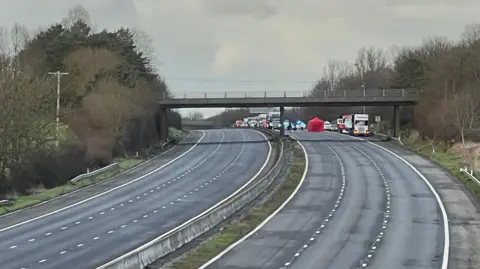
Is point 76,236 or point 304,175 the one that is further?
point 304,175

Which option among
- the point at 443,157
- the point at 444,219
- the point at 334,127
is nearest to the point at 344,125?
the point at 334,127

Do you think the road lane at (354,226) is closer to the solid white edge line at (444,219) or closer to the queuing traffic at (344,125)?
the solid white edge line at (444,219)

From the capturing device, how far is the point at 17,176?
60.2 metres

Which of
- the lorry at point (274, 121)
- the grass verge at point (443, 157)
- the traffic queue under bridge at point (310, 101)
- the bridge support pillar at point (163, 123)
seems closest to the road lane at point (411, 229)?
the grass verge at point (443, 157)

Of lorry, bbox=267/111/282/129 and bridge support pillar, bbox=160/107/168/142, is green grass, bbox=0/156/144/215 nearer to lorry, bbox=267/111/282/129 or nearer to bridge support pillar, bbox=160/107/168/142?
bridge support pillar, bbox=160/107/168/142

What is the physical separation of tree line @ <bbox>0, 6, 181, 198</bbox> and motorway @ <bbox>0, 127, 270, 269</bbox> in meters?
6.79

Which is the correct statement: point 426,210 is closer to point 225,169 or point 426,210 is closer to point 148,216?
point 148,216

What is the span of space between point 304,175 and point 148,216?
24.6 m

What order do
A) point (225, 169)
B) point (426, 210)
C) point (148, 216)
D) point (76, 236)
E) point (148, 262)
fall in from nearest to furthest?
point (148, 262) < point (76, 236) < point (148, 216) < point (426, 210) < point (225, 169)

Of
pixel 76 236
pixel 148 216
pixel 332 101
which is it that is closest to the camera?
pixel 76 236

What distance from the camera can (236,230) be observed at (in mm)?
39656

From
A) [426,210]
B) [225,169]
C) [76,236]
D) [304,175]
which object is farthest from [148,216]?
[225,169]

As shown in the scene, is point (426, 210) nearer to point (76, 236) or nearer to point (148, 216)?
point (148, 216)

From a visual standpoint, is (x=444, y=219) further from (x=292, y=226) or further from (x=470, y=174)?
(x=470, y=174)
